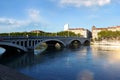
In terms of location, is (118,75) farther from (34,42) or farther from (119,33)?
(119,33)

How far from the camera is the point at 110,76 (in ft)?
85.5

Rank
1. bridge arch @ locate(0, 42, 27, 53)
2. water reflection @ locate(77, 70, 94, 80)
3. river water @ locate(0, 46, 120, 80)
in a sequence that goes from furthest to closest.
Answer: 1. bridge arch @ locate(0, 42, 27, 53)
2. river water @ locate(0, 46, 120, 80)
3. water reflection @ locate(77, 70, 94, 80)

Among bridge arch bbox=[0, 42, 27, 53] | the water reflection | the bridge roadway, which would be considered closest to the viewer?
the water reflection

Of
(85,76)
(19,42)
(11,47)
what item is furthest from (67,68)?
(11,47)

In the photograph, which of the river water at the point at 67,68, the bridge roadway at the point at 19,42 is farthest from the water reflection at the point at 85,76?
the bridge roadway at the point at 19,42

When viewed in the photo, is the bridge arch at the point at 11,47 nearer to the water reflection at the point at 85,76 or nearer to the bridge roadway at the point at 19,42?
the bridge roadway at the point at 19,42

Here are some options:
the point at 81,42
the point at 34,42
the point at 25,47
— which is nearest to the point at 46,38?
the point at 34,42

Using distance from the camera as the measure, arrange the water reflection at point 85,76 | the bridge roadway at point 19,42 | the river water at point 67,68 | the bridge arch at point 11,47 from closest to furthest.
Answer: the water reflection at point 85,76
the river water at point 67,68
the bridge arch at point 11,47
the bridge roadway at point 19,42

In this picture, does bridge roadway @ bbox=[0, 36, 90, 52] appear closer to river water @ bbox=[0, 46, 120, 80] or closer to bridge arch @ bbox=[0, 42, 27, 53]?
bridge arch @ bbox=[0, 42, 27, 53]

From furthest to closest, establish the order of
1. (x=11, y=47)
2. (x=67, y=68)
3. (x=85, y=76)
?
(x=11, y=47) < (x=67, y=68) < (x=85, y=76)

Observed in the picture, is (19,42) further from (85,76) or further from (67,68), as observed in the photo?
(85,76)

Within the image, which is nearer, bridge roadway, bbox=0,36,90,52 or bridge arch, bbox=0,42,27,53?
bridge arch, bbox=0,42,27,53

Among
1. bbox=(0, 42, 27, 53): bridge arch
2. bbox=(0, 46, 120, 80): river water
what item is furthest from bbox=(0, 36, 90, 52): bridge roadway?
bbox=(0, 46, 120, 80): river water

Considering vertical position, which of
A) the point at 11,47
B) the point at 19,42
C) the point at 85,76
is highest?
the point at 19,42
